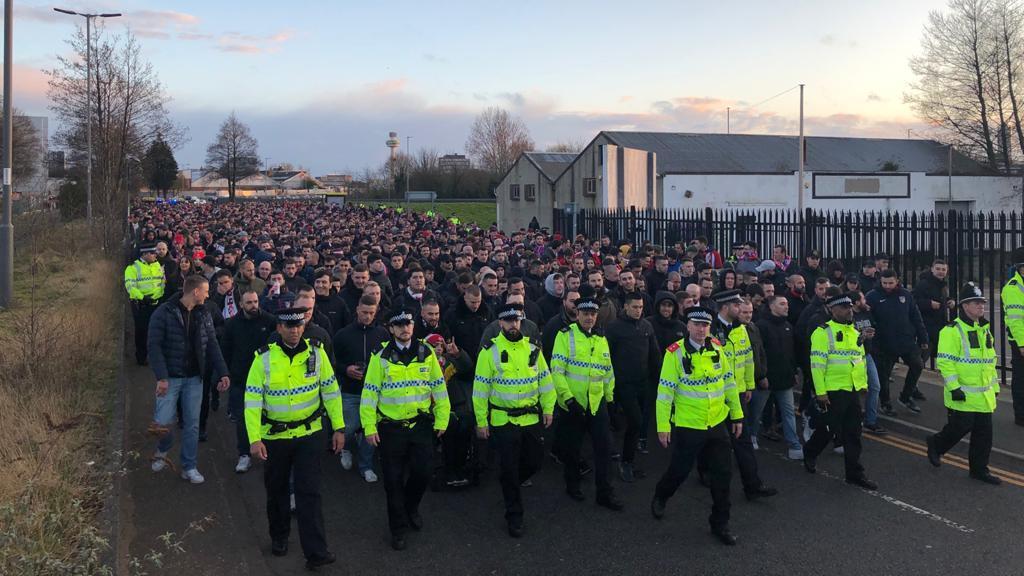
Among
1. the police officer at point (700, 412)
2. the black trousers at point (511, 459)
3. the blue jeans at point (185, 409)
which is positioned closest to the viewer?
the police officer at point (700, 412)

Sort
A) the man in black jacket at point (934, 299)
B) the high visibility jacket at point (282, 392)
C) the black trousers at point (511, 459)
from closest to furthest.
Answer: the high visibility jacket at point (282, 392) → the black trousers at point (511, 459) → the man in black jacket at point (934, 299)

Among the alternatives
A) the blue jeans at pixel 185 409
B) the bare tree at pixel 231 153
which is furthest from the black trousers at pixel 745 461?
the bare tree at pixel 231 153

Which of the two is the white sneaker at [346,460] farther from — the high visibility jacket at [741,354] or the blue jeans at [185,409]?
the high visibility jacket at [741,354]

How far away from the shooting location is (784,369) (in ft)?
27.4

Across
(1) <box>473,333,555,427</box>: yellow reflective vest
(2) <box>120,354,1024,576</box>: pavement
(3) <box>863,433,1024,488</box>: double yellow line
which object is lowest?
(2) <box>120,354,1024,576</box>: pavement

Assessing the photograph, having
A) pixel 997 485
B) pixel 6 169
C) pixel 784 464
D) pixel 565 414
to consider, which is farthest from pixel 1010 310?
pixel 6 169

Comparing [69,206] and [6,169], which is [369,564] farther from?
[69,206]

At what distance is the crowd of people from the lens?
616cm

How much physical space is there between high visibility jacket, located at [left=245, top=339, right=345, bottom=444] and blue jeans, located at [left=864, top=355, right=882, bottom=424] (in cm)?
598

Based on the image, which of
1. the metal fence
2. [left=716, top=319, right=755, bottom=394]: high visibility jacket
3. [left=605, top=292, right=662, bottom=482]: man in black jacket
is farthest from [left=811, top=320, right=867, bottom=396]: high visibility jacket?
the metal fence

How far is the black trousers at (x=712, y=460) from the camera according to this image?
6246 millimetres

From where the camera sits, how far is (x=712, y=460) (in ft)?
20.8

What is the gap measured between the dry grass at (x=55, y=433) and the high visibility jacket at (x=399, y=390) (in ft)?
6.49

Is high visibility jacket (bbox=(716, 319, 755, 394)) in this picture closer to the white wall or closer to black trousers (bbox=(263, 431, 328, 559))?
black trousers (bbox=(263, 431, 328, 559))
